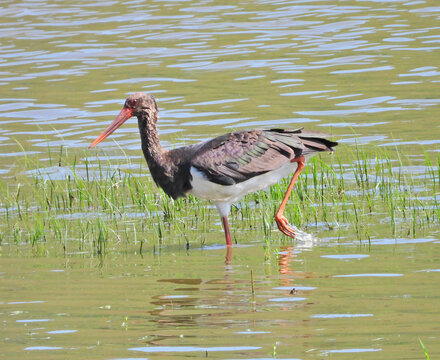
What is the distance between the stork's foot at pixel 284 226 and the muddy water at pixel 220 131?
23cm

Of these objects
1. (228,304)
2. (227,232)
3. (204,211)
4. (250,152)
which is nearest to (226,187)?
(250,152)

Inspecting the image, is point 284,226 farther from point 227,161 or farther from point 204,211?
point 204,211

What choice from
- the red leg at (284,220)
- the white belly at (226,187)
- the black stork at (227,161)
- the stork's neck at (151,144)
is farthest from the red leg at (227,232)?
the stork's neck at (151,144)

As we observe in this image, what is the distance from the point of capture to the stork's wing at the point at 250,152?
30.5 feet

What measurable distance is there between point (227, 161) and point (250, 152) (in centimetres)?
27

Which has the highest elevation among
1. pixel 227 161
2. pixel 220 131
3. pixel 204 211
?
pixel 220 131

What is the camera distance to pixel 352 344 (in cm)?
573

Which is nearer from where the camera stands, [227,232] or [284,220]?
[227,232]

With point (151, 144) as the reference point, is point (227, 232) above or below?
below

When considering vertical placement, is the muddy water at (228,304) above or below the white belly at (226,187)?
below

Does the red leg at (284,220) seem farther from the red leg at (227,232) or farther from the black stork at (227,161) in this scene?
the red leg at (227,232)

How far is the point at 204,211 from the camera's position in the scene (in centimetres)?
1017

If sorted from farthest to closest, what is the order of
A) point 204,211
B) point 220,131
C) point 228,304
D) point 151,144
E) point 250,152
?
point 220,131, point 204,211, point 151,144, point 250,152, point 228,304

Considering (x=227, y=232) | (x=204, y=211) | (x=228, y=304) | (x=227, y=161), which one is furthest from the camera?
(x=204, y=211)
